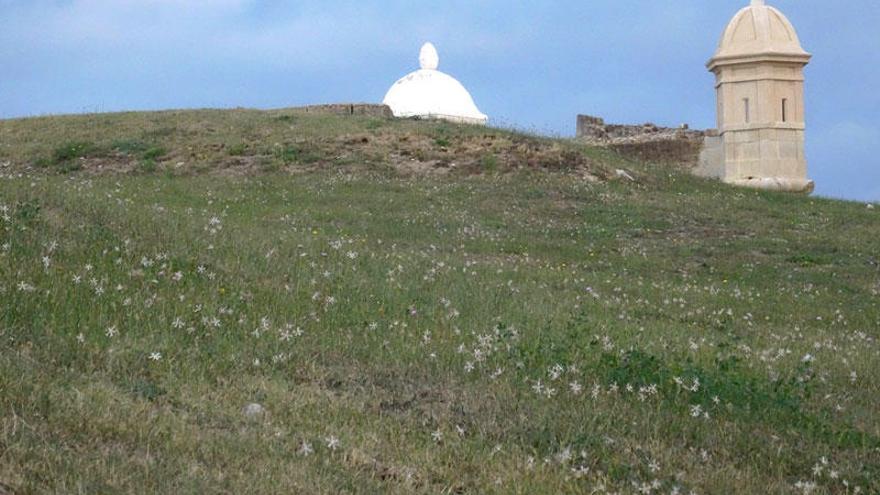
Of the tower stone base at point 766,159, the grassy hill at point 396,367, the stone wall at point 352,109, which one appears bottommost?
the grassy hill at point 396,367

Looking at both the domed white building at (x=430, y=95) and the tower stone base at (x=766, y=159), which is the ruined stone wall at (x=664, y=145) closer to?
the tower stone base at (x=766, y=159)

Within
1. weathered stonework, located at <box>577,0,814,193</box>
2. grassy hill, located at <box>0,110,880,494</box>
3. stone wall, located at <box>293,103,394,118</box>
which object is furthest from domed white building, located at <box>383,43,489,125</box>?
grassy hill, located at <box>0,110,880,494</box>

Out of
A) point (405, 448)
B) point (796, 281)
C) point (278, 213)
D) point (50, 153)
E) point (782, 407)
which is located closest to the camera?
point (405, 448)

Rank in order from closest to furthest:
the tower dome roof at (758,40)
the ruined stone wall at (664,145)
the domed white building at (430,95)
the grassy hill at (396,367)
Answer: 1. the grassy hill at (396,367)
2. the tower dome roof at (758,40)
3. the ruined stone wall at (664,145)
4. the domed white building at (430,95)

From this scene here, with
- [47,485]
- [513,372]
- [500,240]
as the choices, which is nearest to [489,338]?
[513,372]

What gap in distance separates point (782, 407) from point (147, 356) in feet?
13.0

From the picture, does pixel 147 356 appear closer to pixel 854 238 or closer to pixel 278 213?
pixel 278 213

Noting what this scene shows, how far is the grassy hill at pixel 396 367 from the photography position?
5.74 m

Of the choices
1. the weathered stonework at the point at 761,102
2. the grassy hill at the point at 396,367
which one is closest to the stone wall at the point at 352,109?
the weathered stonework at the point at 761,102

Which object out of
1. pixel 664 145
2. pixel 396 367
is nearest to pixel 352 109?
pixel 664 145

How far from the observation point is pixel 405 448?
20.2ft

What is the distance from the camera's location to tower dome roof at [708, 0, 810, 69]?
1201 inches

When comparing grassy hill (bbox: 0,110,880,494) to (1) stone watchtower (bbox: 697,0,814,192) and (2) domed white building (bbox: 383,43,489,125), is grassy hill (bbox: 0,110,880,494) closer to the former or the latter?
(1) stone watchtower (bbox: 697,0,814,192)

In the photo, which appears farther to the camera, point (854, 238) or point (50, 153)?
point (50, 153)
